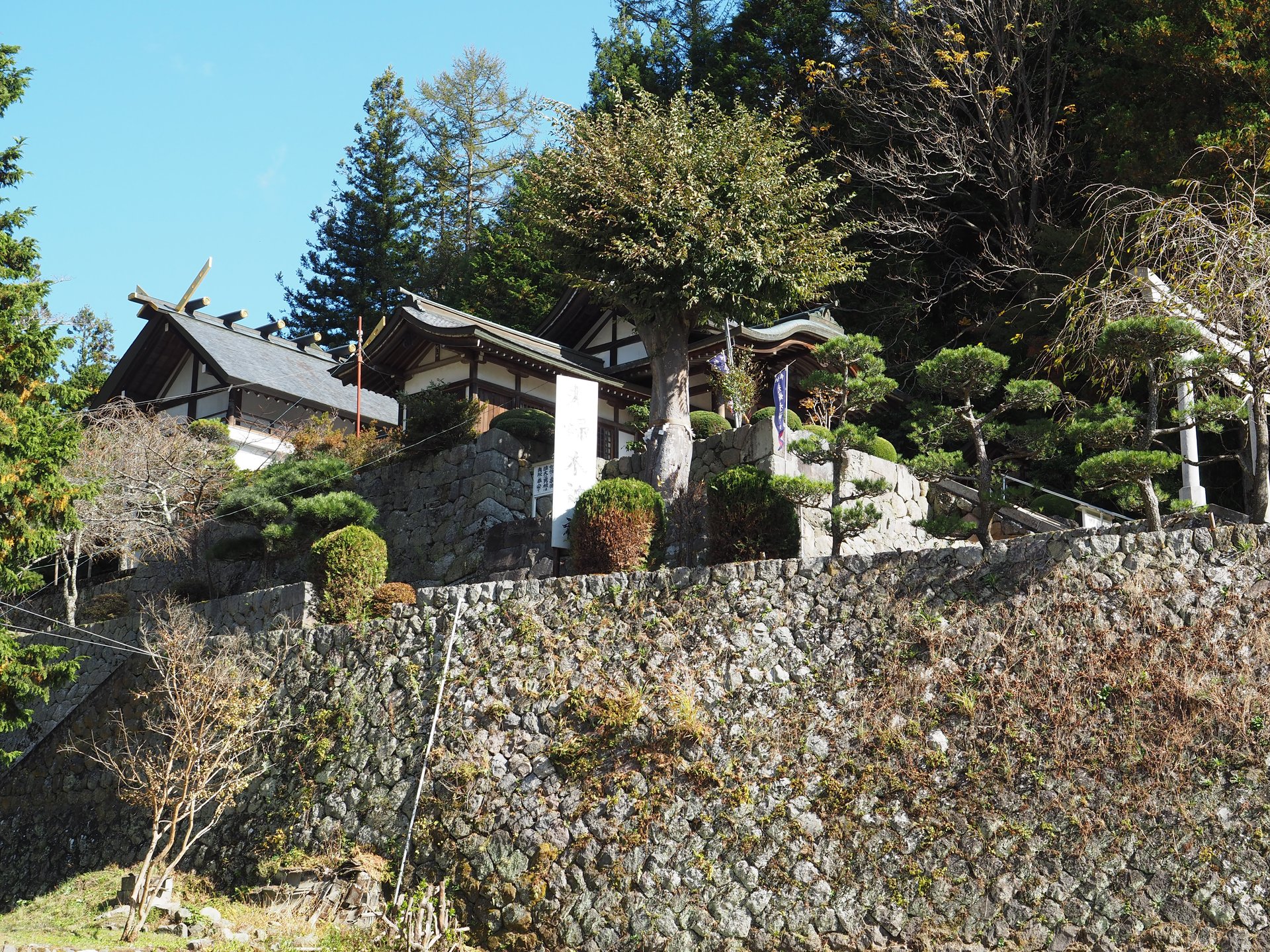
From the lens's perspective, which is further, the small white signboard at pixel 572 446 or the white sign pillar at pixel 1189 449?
the small white signboard at pixel 572 446

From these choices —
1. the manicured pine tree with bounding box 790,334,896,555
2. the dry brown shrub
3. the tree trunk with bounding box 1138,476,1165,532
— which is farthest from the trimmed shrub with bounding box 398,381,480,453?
→ the tree trunk with bounding box 1138,476,1165,532

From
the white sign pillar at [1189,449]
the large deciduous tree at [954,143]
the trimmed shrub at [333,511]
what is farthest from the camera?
the large deciduous tree at [954,143]

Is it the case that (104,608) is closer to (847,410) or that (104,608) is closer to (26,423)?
(26,423)

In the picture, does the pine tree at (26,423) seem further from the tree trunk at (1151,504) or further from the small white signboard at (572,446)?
the tree trunk at (1151,504)

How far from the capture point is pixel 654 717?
516 inches

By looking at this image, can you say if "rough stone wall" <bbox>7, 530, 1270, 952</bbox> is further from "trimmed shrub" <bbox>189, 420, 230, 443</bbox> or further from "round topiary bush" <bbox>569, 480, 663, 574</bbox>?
"trimmed shrub" <bbox>189, 420, 230, 443</bbox>

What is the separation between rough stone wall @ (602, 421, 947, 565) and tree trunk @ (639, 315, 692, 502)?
1.39 ft

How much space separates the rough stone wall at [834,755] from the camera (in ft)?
35.5

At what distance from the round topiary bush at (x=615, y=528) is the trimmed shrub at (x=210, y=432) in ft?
38.7

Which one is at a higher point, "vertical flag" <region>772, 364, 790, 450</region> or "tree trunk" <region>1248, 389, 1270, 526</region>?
"vertical flag" <region>772, 364, 790, 450</region>

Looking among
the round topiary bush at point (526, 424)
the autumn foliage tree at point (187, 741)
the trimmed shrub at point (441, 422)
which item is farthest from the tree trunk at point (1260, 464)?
the trimmed shrub at point (441, 422)

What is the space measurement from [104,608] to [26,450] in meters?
8.32

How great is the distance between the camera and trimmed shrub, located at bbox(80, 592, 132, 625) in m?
21.3

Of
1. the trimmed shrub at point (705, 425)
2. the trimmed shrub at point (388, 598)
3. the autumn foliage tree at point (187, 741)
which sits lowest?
the autumn foliage tree at point (187, 741)
